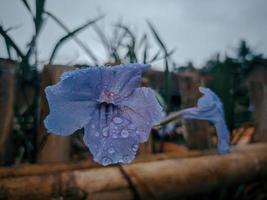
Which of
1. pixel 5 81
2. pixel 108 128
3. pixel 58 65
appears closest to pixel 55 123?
pixel 108 128

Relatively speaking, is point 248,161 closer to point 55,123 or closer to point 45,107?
point 45,107

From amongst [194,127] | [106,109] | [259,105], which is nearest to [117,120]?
[106,109]

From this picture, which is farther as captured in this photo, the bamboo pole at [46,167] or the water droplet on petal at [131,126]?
the bamboo pole at [46,167]

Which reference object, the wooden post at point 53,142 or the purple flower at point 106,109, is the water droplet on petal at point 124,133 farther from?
the wooden post at point 53,142

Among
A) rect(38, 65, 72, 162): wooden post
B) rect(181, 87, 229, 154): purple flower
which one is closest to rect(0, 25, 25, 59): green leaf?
rect(38, 65, 72, 162): wooden post

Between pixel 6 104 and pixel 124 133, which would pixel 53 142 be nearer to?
pixel 6 104

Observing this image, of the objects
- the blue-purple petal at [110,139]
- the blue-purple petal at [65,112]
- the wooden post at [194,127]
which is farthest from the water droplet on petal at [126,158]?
the wooden post at [194,127]
